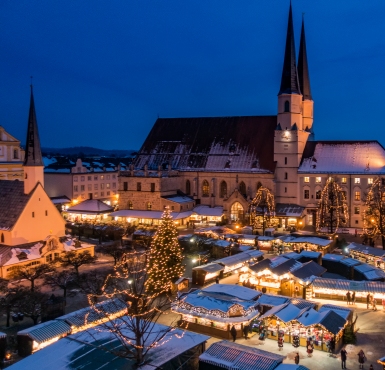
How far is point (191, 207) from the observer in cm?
5628

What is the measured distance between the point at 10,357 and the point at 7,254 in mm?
13438

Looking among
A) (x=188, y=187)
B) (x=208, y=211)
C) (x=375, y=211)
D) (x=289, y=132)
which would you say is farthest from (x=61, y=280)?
(x=289, y=132)

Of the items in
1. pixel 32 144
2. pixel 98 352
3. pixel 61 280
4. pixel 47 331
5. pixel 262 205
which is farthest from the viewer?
pixel 262 205

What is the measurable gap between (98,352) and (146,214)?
120 ft

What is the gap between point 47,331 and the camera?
20.1m

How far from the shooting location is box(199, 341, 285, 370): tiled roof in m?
17.0

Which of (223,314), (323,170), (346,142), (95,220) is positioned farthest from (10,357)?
(346,142)

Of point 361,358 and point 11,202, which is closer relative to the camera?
point 361,358

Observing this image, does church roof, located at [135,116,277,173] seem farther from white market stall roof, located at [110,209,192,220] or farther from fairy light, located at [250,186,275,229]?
white market stall roof, located at [110,209,192,220]

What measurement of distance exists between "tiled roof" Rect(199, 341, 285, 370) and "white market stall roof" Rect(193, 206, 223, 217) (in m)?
35.0

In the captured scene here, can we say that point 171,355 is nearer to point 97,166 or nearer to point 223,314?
point 223,314

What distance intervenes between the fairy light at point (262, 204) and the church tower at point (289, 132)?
→ 263cm

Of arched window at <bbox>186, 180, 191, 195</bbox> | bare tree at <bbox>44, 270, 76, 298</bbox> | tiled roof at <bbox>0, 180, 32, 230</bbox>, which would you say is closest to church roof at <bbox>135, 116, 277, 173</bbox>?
arched window at <bbox>186, 180, 191, 195</bbox>

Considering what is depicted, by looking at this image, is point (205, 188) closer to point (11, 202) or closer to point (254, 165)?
point (254, 165)
